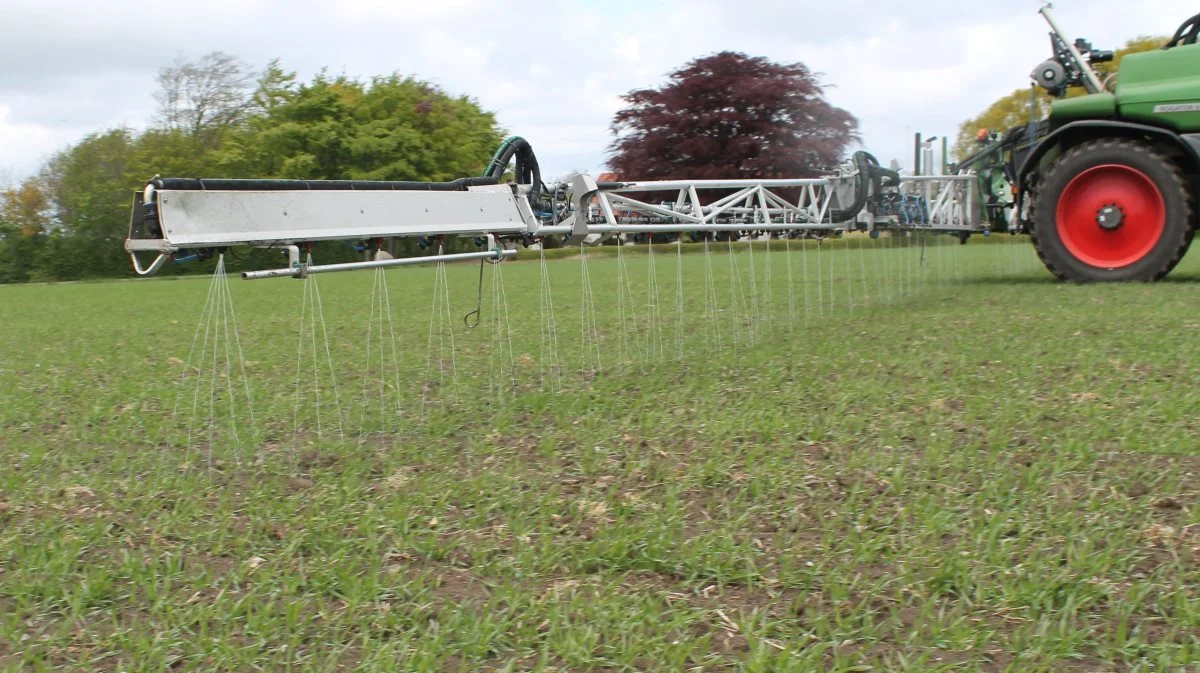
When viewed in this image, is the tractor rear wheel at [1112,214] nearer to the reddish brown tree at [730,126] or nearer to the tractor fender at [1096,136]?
the tractor fender at [1096,136]

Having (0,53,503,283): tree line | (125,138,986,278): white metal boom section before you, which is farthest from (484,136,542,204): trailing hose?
(0,53,503,283): tree line

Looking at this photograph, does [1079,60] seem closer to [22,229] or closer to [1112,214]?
[1112,214]

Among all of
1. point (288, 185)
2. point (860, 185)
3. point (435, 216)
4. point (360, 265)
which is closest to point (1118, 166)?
point (860, 185)

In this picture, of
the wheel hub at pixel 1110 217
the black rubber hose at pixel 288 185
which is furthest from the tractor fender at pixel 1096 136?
Answer: the black rubber hose at pixel 288 185

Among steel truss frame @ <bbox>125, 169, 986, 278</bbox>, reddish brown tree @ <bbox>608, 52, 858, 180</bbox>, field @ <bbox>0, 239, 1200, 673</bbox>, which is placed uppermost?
reddish brown tree @ <bbox>608, 52, 858, 180</bbox>

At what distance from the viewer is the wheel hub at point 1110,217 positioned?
12.2 m

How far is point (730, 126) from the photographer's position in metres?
39.3

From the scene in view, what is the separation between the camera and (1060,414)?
576 centimetres

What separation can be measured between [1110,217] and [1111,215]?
3 cm

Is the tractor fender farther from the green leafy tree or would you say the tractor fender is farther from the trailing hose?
the green leafy tree

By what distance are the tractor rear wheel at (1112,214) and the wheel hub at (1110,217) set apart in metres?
0.01

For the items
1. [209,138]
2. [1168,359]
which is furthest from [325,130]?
[1168,359]

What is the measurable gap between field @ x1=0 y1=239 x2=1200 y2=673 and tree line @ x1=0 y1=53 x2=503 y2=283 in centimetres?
2281

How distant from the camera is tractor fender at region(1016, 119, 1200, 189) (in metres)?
11.8
